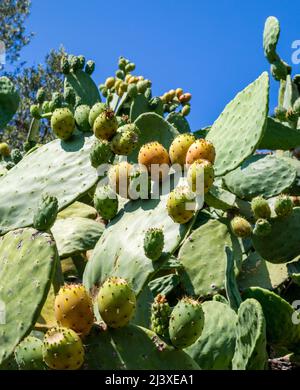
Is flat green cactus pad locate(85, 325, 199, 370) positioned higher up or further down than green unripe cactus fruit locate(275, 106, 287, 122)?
further down

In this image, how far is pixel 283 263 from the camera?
2.83m

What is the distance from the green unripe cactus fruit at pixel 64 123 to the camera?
2.33 meters

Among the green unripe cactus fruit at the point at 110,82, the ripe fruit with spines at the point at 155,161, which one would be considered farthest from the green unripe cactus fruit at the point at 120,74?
the ripe fruit with spines at the point at 155,161

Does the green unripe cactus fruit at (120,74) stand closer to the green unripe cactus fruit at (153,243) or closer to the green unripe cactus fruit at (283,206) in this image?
the green unripe cactus fruit at (283,206)

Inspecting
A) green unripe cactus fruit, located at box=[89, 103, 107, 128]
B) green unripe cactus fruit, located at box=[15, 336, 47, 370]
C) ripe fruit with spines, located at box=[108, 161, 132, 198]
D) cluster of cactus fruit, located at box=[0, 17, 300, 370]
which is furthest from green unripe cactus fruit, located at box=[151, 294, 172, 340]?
green unripe cactus fruit, located at box=[89, 103, 107, 128]

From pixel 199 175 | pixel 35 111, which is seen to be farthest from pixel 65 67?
pixel 199 175

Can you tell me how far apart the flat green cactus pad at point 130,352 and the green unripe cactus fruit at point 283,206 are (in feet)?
4.42

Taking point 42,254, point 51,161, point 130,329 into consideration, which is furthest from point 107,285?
point 51,161

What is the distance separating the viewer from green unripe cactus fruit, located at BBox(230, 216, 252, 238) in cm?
276

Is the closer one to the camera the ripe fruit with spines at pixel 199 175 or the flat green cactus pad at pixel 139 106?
the ripe fruit with spines at pixel 199 175

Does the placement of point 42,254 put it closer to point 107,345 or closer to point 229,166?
point 107,345

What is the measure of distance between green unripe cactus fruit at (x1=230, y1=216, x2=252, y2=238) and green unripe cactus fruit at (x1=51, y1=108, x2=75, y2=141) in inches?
33.3

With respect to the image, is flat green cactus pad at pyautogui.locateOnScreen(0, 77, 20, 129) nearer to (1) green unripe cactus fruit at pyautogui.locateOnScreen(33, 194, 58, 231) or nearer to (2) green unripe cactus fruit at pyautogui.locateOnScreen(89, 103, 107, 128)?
(2) green unripe cactus fruit at pyautogui.locateOnScreen(89, 103, 107, 128)

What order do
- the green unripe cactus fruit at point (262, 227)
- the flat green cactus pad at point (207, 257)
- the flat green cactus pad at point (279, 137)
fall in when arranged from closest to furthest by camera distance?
1. the flat green cactus pad at point (207, 257)
2. the green unripe cactus fruit at point (262, 227)
3. the flat green cactus pad at point (279, 137)
